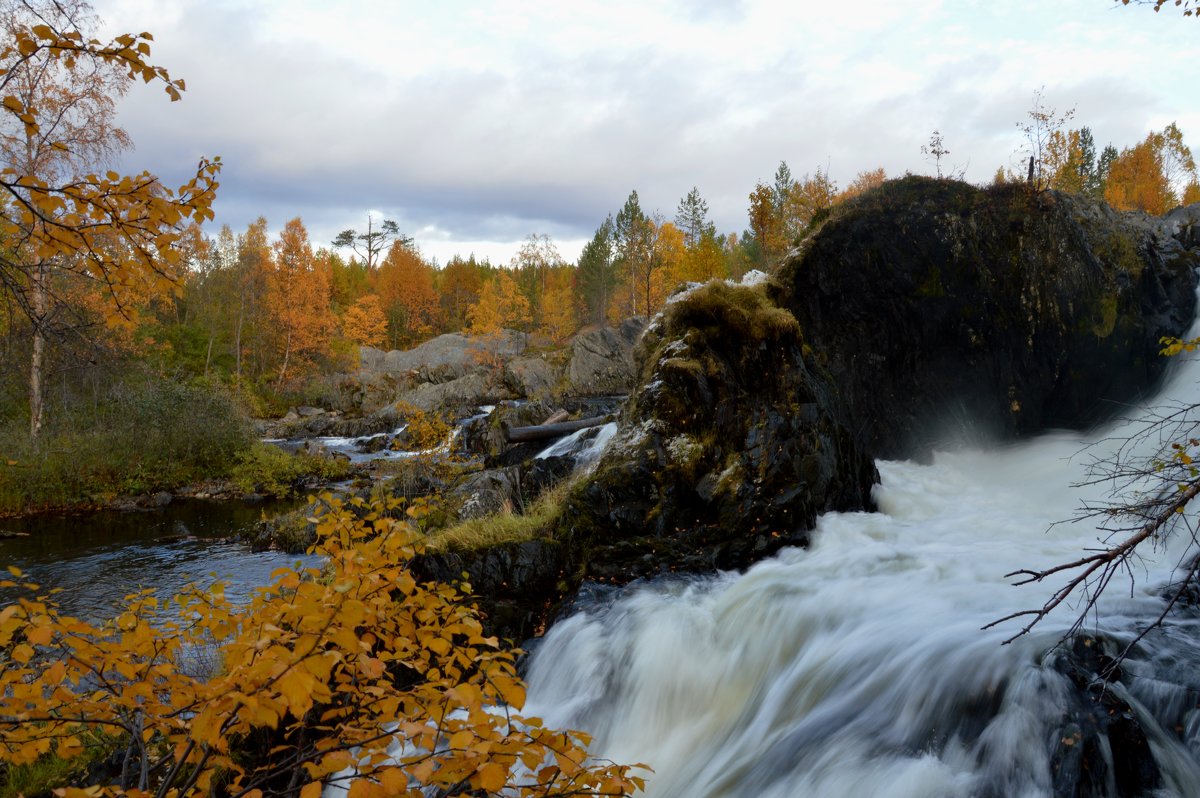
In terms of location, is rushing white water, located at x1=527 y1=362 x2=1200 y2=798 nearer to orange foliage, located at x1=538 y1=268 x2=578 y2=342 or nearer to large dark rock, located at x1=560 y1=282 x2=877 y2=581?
large dark rock, located at x1=560 y1=282 x2=877 y2=581

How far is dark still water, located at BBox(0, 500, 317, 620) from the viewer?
10492mm

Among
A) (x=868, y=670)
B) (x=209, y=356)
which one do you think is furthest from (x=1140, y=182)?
(x=209, y=356)

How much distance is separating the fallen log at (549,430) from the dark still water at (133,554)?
5.34 m

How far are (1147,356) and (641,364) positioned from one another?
35.2ft

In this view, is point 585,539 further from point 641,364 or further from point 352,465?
point 352,465

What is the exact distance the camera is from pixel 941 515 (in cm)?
916

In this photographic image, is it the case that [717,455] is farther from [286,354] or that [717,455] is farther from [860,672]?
[286,354]

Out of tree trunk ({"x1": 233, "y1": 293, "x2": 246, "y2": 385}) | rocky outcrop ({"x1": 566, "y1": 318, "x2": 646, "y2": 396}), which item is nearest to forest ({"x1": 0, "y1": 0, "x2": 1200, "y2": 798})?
tree trunk ({"x1": 233, "y1": 293, "x2": 246, "y2": 385})

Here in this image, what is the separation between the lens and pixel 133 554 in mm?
12648

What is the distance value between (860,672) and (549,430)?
10.5 meters

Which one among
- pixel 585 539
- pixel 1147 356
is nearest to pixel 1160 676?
pixel 585 539

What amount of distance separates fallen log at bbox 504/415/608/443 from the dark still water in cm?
534

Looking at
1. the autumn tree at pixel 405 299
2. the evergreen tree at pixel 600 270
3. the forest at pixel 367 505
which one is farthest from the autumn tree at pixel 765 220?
the autumn tree at pixel 405 299

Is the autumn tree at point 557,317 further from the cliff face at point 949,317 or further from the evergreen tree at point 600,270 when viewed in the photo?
the cliff face at point 949,317
